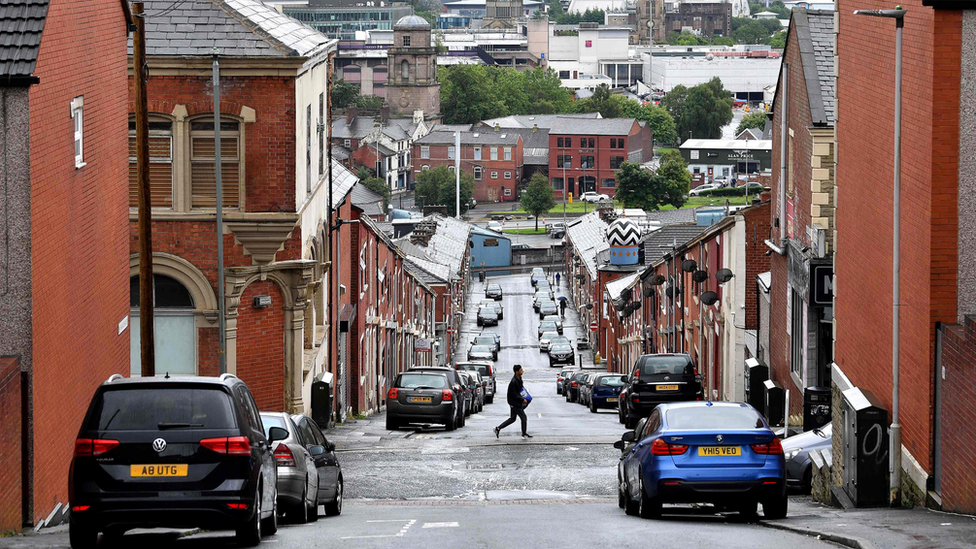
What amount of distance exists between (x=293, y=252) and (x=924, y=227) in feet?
55.6

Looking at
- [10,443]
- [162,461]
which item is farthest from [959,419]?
[10,443]

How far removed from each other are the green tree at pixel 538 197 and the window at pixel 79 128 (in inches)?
5130

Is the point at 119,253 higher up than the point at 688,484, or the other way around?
the point at 119,253

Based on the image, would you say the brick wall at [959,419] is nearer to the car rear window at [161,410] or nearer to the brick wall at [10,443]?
the car rear window at [161,410]

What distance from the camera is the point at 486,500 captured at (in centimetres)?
2014

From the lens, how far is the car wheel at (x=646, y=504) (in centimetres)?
1539

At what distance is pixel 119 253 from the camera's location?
67.9 feet

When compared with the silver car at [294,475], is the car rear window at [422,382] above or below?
below

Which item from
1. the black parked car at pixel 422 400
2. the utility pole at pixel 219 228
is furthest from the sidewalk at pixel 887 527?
the black parked car at pixel 422 400

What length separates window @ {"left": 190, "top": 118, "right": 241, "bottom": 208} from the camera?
27500 mm

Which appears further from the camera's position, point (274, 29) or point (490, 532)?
point (274, 29)

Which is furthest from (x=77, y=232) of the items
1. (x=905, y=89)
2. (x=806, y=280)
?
(x=806, y=280)

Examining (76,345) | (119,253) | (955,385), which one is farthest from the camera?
(119,253)

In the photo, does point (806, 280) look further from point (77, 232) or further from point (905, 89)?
point (77, 232)
